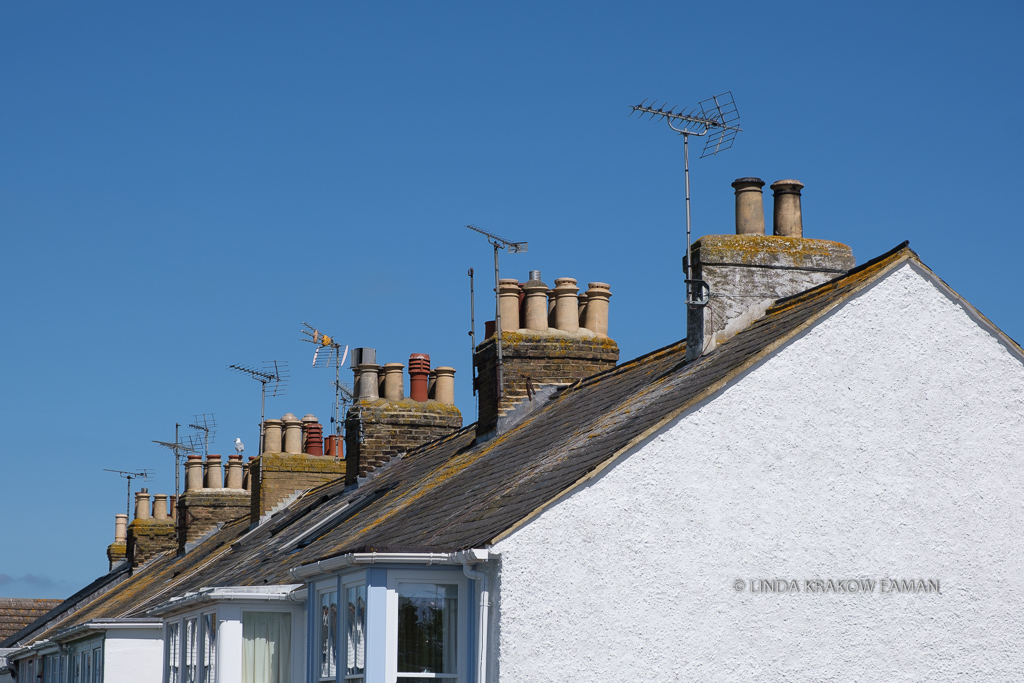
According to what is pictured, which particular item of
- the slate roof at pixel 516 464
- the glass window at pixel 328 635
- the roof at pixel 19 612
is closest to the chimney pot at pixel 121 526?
the roof at pixel 19 612

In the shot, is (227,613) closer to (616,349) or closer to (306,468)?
(616,349)

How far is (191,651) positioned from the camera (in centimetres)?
1864

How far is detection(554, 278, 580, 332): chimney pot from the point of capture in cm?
2083

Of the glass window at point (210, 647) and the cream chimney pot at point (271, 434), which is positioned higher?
the cream chimney pot at point (271, 434)

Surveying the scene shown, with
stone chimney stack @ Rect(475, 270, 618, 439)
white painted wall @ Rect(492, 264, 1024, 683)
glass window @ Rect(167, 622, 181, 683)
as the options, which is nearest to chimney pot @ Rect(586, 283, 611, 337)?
stone chimney stack @ Rect(475, 270, 618, 439)

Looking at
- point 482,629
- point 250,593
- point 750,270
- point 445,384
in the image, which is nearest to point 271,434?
point 445,384

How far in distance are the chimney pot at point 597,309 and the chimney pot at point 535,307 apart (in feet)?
2.66

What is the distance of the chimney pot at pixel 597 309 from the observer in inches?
835

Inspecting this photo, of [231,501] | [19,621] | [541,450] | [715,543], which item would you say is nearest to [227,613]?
[541,450]

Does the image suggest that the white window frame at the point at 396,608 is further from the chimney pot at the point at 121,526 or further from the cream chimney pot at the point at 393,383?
the chimney pot at the point at 121,526

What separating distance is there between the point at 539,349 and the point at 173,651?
6.87 m

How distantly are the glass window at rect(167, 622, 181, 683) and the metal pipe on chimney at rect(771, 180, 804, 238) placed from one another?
10.0 metres

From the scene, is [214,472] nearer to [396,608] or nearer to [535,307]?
[535,307]

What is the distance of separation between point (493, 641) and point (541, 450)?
3697 mm
